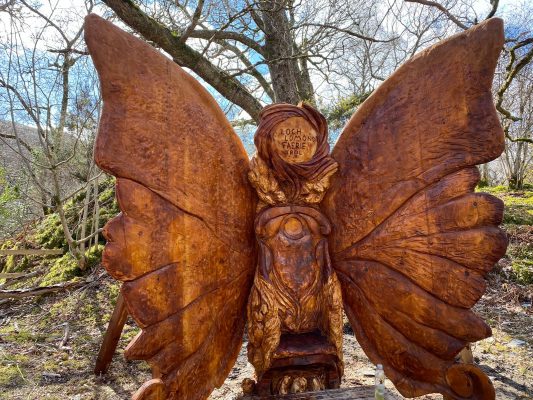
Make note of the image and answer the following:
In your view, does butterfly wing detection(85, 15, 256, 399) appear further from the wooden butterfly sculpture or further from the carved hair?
the carved hair

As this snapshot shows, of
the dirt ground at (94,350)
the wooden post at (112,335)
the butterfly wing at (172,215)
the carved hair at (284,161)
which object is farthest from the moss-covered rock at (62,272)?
the carved hair at (284,161)

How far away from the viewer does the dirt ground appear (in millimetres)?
3365

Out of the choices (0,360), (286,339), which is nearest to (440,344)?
(286,339)

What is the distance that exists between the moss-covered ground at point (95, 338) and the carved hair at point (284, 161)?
2269 millimetres

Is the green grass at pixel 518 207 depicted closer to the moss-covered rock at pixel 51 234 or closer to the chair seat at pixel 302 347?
the chair seat at pixel 302 347

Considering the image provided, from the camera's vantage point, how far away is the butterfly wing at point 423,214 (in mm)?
1899

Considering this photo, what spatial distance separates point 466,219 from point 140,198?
162 centimetres

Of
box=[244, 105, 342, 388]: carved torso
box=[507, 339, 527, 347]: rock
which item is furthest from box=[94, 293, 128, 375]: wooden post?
box=[507, 339, 527, 347]: rock

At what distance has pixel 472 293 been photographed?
6.23ft

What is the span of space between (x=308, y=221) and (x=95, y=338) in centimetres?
362

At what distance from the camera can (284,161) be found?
2023 mm

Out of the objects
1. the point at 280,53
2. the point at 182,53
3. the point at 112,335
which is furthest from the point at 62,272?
the point at 280,53

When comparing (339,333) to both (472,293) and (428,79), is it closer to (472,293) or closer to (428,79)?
(472,293)

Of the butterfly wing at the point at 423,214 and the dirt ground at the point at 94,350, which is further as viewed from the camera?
the dirt ground at the point at 94,350
